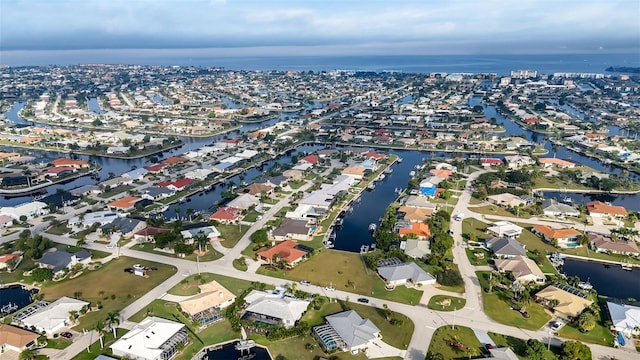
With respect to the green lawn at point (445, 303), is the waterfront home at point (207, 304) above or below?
above

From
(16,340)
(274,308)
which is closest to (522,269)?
(274,308)

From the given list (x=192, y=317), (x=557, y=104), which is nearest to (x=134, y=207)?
(x=192, y=317)

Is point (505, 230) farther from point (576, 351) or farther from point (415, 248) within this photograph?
point (576, 351)

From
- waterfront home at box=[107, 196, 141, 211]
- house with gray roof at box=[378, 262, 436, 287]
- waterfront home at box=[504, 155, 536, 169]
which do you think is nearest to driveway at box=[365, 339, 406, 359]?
house with gray roof at box=[378, 262, 436, 287]

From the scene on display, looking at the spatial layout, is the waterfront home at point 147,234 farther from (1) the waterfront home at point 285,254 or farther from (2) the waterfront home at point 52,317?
(2) the waterfront home at point 52,317

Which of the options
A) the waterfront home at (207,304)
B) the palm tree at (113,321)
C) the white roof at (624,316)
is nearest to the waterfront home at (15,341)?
the palm tree at (113,321)

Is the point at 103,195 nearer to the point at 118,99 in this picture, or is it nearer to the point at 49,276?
the point at 49,276
